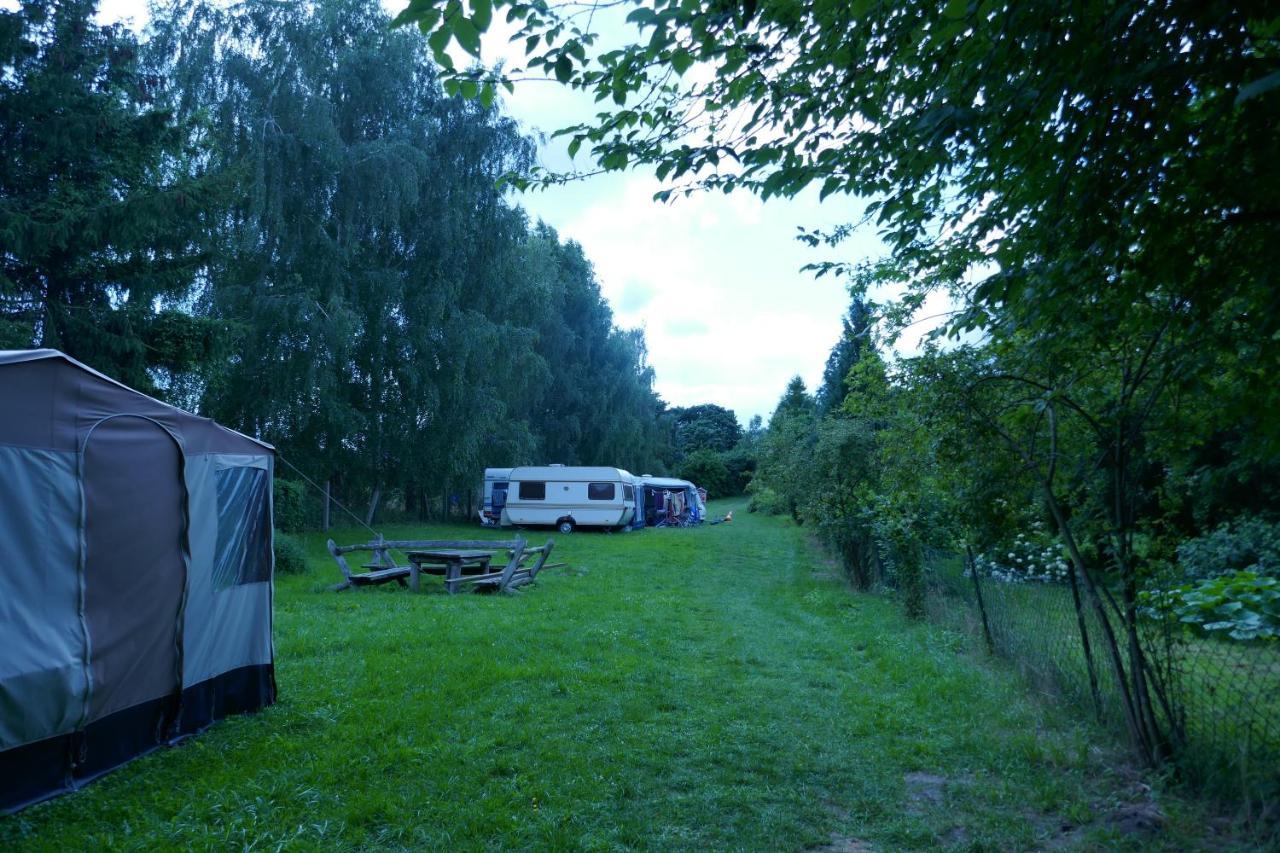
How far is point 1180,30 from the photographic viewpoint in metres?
3.38

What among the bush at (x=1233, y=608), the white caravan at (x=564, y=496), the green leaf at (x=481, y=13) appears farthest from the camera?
the white caravan at (x=564, y=496)

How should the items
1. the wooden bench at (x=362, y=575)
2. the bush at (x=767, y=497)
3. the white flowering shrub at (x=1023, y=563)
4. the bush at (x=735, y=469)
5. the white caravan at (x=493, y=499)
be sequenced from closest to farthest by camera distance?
the white flowering shrub at (x=1023, y=563)
the wooden bench at (x=362, y=575)
the bush at (x=767, y=497)
the white caravan at (x=493, y=499)
the bush at (x=735, y=469)

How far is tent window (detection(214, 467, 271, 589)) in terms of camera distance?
20.6 ft

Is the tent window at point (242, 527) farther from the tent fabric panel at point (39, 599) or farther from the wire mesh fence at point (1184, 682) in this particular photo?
the wire mesh fence at point (1184, 682)

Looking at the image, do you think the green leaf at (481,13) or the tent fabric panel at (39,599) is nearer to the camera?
the green leaf at (481,13)

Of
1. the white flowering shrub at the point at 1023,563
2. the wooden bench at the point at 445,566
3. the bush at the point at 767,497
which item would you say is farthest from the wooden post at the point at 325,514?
the white flowering shrub at the point at 1023,563

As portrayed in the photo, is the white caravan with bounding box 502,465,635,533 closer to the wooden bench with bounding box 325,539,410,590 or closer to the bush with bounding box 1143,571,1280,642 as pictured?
the wooden bench with bounding box 325,539,410,590

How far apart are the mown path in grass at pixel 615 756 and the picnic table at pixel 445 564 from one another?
12.8 ft

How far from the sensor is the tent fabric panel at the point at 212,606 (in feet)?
19.1

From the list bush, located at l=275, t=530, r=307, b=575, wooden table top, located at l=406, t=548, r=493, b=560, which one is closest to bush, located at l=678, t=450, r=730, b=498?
bush, located at l=275, t=530, r=307, b=575

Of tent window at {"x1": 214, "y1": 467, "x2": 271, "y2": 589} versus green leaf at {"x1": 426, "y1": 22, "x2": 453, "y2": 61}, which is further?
tent window at {"x1": 214, "y1": 467, "x2": 271, "y2": 589}

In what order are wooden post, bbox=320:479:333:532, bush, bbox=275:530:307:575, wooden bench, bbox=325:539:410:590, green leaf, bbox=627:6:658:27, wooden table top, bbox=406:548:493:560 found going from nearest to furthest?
green leaf, bbox=627:6:658:27 < wooden bench, bbox=325:539:410:590 < wooden table top, bbox=406:548:493:560 < bush, bbox=275:530:307:575 < wooden post, bbox=320:479:333:532

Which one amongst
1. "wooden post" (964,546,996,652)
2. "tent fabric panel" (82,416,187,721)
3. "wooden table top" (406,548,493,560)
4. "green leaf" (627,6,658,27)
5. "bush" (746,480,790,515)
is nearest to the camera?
"green leaf" (627,6,658,27)

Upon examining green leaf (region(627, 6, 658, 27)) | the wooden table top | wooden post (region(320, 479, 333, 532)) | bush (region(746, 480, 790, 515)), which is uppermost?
green leaf (region(627, 6, 658, 27))
